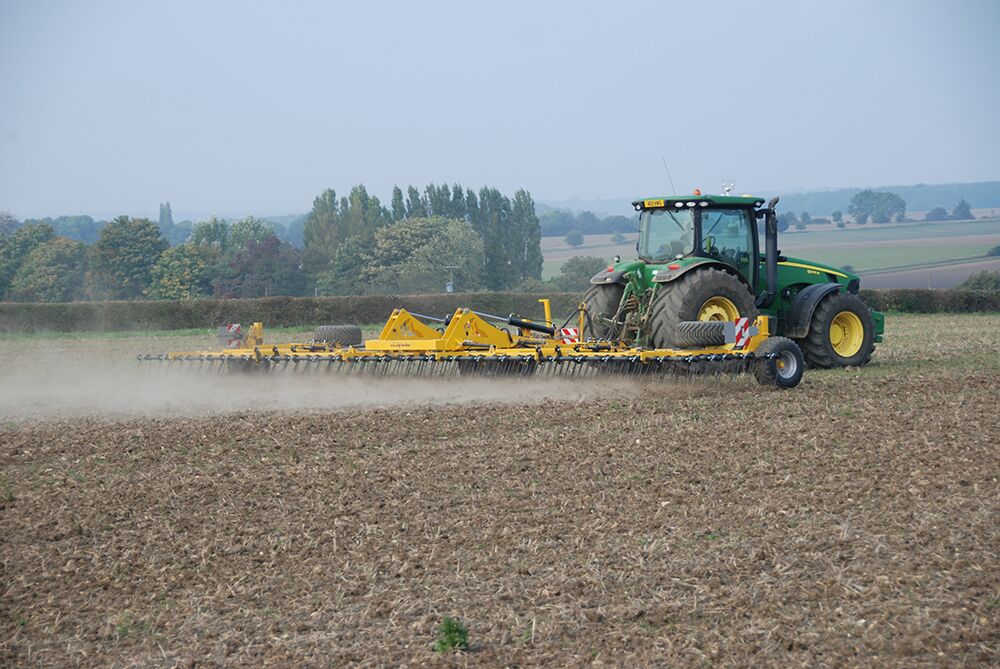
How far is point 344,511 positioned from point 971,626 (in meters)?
3.80

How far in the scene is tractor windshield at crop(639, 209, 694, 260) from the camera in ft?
43.6

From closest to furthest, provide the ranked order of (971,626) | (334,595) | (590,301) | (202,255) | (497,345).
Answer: (971,626) → (334,595) → (497,345) → (590,301) → (202,255)

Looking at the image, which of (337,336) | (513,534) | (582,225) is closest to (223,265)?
(337,336)

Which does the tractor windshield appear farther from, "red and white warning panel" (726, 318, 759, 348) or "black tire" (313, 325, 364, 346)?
"black tire" (313, 325, 364, 346)

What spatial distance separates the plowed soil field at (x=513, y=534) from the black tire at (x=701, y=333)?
99 cm

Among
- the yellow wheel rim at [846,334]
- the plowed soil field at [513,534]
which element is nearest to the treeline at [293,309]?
the yellow wheel rim at [846,334]

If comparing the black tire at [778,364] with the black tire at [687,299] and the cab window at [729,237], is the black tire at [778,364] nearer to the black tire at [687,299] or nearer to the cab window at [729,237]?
the black tire at [687,299]

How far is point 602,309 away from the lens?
45.7ft

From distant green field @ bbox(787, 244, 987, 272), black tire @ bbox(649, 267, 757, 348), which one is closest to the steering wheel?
black tire @ bbox(649, 267, 757, 348)

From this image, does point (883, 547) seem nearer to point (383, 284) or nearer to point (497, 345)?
point (497, 345)

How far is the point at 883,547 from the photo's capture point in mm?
6230

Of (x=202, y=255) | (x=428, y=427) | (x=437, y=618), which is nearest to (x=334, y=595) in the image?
(x=437, y=618)

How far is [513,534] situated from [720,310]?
693 cm

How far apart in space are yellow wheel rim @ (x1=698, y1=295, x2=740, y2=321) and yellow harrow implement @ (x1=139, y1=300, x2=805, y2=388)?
43cm
